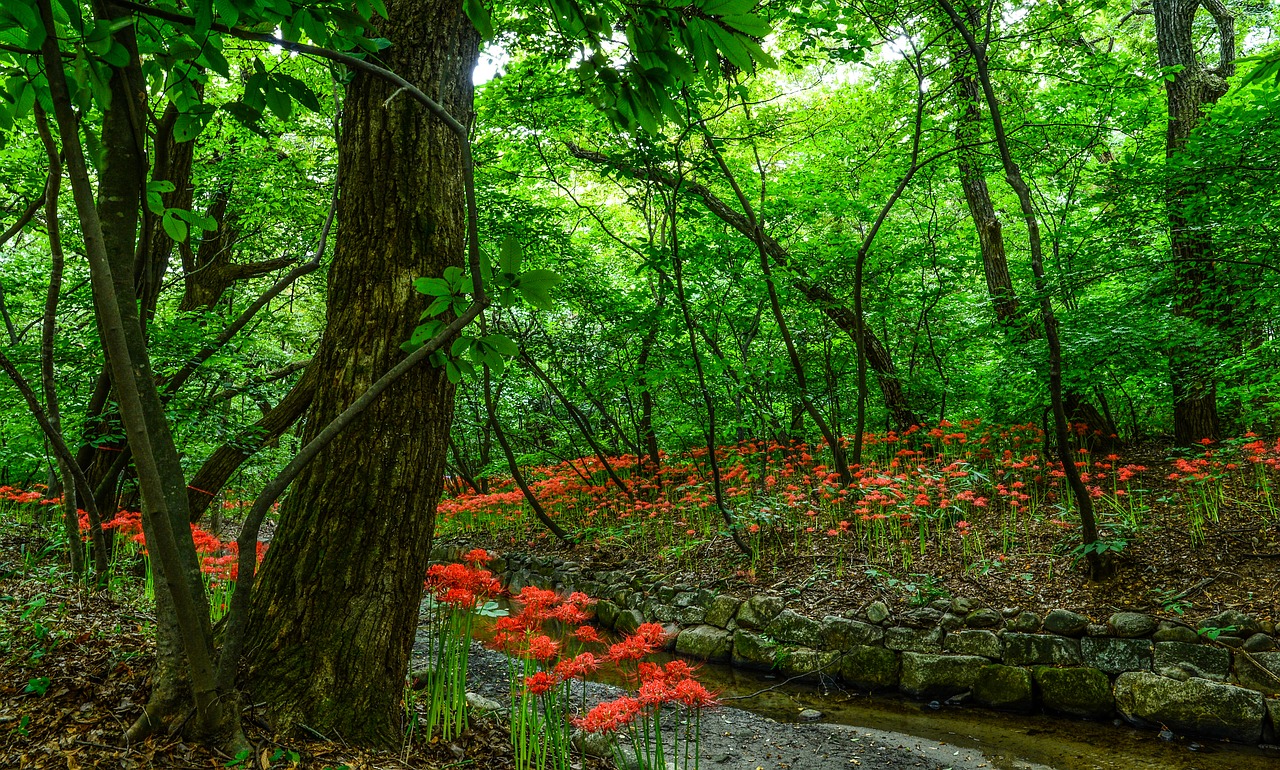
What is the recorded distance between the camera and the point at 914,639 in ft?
15.4

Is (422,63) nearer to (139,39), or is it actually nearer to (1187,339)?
(139,39)

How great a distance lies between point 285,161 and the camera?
6.51 meters

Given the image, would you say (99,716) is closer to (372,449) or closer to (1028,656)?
(372,449)

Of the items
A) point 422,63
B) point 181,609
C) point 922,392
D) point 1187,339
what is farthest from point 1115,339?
point 181,609

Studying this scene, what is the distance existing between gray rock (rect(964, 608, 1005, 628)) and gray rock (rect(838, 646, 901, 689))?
58 centimetres

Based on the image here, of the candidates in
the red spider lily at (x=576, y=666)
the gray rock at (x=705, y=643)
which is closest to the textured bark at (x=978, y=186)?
the gray rock at (x=705, y=643)

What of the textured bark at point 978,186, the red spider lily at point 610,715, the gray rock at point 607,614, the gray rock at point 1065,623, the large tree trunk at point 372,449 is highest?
the textured bark at point 978,186

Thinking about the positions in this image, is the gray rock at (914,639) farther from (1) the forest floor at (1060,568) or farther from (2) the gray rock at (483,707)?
(2) the gray rock at (483,707)

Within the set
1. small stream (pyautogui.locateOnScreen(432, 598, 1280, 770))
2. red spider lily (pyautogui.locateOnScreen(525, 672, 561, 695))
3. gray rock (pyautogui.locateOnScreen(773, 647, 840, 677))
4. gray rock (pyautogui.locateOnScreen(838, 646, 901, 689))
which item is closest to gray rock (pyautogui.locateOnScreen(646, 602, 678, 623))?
small stream (pyautogui.locateOnScreen(432, 598, 1280, 770))

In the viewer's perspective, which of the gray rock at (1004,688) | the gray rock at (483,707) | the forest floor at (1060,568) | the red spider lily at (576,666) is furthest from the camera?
the forest floor at (1060,568)

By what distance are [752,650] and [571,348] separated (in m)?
4.08

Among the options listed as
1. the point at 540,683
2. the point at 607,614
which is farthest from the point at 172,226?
the point at 607,614

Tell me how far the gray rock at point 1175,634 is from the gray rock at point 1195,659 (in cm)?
3

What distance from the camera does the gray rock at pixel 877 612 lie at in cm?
488
